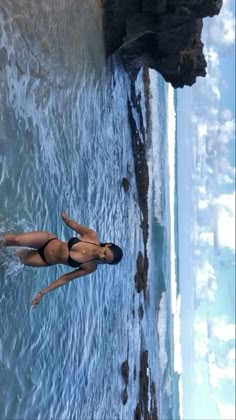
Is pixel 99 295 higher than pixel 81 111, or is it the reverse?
pixel 81 111

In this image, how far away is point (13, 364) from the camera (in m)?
6.60

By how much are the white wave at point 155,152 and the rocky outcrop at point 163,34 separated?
558cm

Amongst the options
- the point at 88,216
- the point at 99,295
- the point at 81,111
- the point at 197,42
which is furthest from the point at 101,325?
the point at 197,42

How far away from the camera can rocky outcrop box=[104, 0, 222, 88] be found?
37.6 ft

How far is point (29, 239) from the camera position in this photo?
6426mm

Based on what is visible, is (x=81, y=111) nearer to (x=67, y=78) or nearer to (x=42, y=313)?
(x=67, y=78)

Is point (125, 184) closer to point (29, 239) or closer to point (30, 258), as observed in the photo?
point (30, 258)

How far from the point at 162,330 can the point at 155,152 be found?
253 inches

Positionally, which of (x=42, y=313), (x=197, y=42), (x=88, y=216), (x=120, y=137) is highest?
(x=197, y=42)

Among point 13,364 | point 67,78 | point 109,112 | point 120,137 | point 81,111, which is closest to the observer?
point 13,364

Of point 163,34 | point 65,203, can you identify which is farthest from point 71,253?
point 163,34

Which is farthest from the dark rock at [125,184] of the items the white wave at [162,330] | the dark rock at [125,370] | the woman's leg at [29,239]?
the woman's leg at [29,239]

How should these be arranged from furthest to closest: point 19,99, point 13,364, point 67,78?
point 67,78 < point 19,99 < point 13,364

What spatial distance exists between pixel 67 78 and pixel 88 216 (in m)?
2.54
